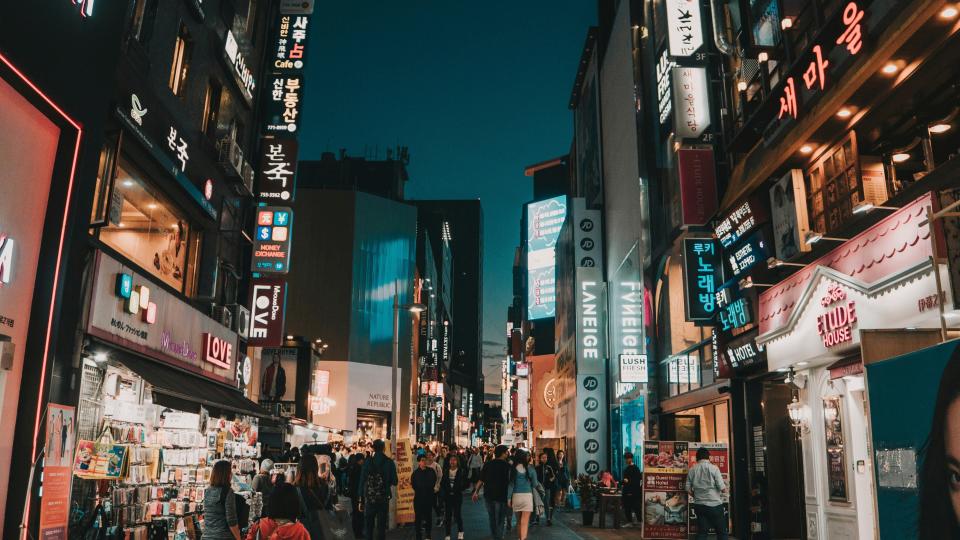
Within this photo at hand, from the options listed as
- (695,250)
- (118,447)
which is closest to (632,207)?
(695,250)

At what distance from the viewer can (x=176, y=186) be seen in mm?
15117

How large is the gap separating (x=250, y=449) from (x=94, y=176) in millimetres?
10084

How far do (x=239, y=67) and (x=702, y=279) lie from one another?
13.3 m

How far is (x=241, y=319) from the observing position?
1977 centimetres

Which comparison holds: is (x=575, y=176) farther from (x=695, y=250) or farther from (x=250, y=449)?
(x=250, y=449)

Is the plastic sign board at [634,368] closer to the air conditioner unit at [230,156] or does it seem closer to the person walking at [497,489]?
the person walking at [497,489]

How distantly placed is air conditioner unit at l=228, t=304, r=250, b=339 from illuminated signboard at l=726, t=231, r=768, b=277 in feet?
41.8

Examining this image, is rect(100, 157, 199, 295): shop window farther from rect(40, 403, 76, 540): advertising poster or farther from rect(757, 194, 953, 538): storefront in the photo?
rect(757, 194, 953, 538): storefront

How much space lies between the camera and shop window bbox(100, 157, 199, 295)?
13.5 meters

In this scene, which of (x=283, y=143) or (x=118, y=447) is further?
(x=283, y=143)

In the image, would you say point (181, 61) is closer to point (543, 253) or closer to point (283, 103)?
point (283, 103)

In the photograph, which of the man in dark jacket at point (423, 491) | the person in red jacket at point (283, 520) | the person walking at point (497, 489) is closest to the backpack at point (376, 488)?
the man in dark jacket at point (423, 491)

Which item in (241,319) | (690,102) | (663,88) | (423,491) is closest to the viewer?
(423,491)

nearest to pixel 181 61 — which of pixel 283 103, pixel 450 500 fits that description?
pixel 283 103
